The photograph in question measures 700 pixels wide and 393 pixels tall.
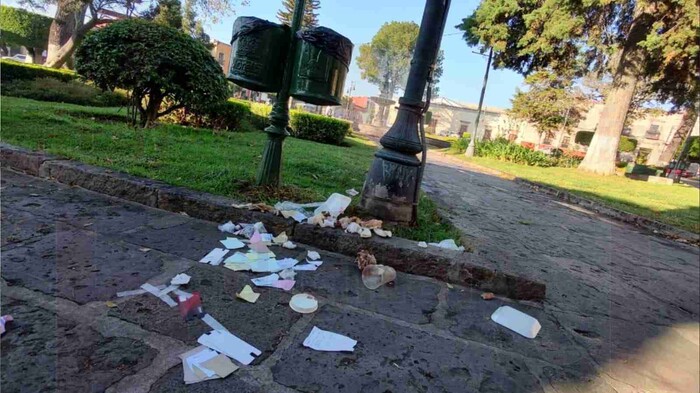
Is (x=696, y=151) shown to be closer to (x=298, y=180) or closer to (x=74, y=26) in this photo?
(x=298, y=180)

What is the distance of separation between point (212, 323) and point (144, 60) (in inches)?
177

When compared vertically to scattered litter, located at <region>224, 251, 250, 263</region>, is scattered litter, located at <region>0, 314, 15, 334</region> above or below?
below

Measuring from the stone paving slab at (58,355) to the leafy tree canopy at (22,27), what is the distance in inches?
1252

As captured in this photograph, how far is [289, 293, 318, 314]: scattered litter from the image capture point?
1.59 meters

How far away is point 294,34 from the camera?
267 cm

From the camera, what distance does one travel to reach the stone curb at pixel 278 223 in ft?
6.86

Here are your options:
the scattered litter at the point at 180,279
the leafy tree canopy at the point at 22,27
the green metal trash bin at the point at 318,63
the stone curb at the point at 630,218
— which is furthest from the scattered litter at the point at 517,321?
the leafy tree canopy at the point at 22,27

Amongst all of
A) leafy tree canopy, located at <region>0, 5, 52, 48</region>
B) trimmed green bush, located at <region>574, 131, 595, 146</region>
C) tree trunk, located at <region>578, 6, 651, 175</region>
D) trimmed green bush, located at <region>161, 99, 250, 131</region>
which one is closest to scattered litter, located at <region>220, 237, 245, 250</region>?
trimmed green bush, located at <region>161, 99, 250, 131</region>

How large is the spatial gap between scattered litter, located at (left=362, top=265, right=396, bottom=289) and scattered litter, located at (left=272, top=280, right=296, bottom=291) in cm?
39

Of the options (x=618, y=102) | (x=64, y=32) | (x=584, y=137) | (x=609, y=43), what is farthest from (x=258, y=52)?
(x=584, y=137)

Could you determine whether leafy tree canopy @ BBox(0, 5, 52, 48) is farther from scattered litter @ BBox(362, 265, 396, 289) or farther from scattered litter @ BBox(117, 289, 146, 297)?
scattered litter @ BBox(362, 265, 396, 289)

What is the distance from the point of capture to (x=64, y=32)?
61.3 feet

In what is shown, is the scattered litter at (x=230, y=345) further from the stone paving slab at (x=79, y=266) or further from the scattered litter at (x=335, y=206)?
the scattered litter at (x=335, y=206)

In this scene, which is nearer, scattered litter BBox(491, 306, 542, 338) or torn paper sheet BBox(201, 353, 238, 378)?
torn paper sheet BBox(201, 353, 238, 378)
